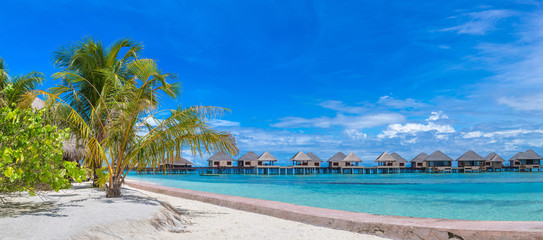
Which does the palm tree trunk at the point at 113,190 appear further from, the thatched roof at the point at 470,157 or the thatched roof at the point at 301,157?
the thatched roof at the point at 470,157

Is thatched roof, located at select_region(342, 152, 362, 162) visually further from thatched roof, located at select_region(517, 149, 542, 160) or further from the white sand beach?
the white sand beach

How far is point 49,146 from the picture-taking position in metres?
5.01

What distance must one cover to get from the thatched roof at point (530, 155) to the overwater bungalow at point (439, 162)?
13208mm

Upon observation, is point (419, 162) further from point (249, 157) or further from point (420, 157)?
point (249, 157)

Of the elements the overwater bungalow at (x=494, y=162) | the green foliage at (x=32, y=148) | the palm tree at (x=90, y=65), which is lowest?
the overwater bungalow at (x=494, y=162)

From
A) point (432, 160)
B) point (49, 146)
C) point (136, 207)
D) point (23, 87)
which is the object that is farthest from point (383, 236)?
point (432, 160)

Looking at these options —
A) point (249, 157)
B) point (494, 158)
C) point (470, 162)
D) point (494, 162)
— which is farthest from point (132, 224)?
point (494, 162)

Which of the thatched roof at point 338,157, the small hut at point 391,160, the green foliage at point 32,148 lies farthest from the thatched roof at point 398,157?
the green foliage at point 32,148

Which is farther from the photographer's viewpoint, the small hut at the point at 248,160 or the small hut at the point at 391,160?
the small hut at the point at 391,160

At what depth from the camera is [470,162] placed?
63844mm

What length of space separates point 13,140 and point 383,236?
5.16 meters

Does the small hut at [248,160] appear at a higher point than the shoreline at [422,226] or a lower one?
lower

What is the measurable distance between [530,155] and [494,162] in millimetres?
5515

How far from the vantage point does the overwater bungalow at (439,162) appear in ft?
201
